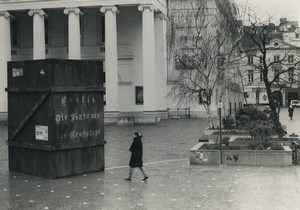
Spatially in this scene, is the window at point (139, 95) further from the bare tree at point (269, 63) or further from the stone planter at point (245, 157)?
the stone planter at point (245, 157)

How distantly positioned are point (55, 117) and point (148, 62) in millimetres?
27658

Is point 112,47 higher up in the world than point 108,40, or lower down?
lower down

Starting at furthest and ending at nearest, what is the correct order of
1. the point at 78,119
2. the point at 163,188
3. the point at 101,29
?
the point at 101,29 < the point at 78,119 < the point at 163,188

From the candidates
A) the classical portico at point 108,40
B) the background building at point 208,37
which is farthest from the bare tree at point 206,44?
the classical portico at point 108,40

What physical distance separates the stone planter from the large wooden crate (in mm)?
3786

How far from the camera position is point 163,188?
14086 millimetres

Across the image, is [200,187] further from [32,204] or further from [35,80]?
[35,80]

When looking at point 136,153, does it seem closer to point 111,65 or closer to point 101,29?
point 111,65

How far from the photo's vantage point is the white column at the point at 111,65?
1695 inches

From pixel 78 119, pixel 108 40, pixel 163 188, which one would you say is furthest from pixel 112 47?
pixel 163 188

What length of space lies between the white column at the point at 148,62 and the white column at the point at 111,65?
2.45m

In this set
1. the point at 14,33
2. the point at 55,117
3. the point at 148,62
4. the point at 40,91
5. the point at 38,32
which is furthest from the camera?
the point at 14,33

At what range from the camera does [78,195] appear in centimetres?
1323

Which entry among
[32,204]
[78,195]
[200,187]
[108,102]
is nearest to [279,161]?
[200,187]
